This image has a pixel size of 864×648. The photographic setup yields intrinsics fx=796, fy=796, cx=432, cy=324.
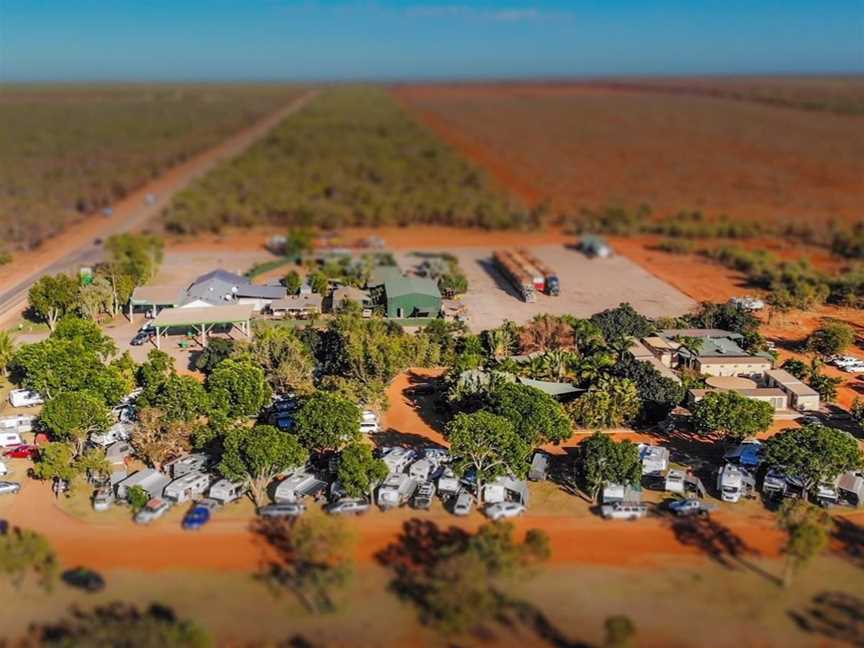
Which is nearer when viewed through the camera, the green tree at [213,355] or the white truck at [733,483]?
the white truck at [733,483]

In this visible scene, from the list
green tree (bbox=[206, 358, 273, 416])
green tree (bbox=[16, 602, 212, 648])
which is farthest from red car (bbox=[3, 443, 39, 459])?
green tree (bbox=[16, 602, 212, 648])

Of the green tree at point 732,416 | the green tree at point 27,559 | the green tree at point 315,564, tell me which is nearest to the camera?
the green tree at point 27,559

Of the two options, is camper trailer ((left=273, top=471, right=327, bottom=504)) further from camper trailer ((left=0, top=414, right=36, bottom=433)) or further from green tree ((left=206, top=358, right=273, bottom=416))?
camper trailer ((left=0, top=414, right=36, bottom=433))

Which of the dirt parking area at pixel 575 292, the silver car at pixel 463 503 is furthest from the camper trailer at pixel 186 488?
the dirt parking area at pixel 575 292

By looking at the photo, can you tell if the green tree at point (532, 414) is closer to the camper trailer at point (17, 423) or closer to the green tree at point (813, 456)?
the green tree at point (813, 456)

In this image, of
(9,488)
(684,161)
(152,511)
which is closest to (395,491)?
(152,511)

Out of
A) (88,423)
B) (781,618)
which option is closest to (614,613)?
Result: (781,618)
